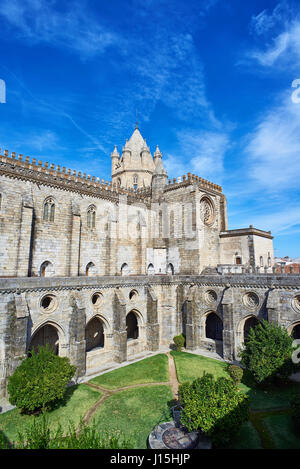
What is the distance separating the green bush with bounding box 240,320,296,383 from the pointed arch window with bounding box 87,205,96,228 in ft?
60.9

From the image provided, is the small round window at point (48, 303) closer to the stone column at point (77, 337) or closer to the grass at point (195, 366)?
the stone column at point (77, 337)

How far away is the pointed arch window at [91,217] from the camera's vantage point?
28625mm

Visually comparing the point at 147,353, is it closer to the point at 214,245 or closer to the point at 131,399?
the point at 131,399

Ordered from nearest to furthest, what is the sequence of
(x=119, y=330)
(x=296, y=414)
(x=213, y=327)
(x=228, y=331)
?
(x=296, y=414)
(x=119, y=330)
(x=228, y=331)
(x=213, y=327)

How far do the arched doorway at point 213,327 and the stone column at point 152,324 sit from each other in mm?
5874

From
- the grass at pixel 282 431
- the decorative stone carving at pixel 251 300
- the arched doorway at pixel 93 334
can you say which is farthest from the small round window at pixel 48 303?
the decorative stone carving at pixel 251 300

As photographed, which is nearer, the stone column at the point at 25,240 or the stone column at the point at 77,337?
the stone column at the point at 77,337

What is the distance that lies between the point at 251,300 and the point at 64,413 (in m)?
15.8

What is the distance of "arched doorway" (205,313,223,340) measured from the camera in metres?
27.4

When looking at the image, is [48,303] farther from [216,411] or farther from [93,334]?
[216,411]

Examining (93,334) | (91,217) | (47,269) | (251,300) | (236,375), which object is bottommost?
(236,375)

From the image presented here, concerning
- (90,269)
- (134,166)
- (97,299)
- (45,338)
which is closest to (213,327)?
(97,299)

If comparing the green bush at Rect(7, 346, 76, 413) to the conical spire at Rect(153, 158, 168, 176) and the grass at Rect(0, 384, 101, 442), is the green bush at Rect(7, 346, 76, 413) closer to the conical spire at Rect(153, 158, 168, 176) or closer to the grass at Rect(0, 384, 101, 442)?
the grass at Rect(0, 384, 101, 442)

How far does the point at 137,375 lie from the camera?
64.4ft
